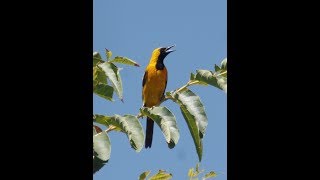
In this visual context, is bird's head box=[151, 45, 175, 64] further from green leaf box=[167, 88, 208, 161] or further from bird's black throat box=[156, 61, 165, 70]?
Result: green leaf box=[167, 88, 208, 161]

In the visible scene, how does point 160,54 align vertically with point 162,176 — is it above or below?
above

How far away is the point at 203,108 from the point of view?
→ 1.79 metres

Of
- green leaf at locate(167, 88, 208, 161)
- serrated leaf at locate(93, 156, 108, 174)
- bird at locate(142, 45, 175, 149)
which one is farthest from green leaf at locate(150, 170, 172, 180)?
bird at locate(142, 45, 175, 149)

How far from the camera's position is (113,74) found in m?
1.65

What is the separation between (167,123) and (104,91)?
251 millimetres

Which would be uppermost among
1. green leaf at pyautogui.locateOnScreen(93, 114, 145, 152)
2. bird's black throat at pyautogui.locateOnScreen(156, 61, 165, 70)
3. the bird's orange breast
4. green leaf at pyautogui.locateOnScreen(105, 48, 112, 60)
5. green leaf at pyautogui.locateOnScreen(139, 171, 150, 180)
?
bird's black throat at pyautogui.locateOnScreen(156, 61, 165, 70)

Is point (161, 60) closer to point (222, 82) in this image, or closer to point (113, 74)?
point (222, 82)

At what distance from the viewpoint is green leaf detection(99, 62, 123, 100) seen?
5.37 ft

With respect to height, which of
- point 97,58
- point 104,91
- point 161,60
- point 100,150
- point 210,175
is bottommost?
point 210,175

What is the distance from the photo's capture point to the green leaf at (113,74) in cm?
164

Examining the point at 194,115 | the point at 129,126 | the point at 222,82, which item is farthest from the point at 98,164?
the point at 222,82

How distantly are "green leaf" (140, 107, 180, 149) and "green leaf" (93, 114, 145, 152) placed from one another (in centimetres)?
15
